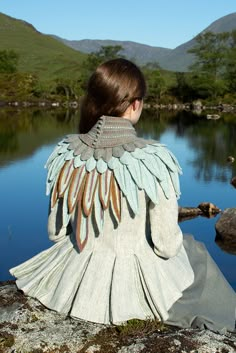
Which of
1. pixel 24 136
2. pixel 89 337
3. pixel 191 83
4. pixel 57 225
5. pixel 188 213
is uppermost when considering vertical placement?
pixel 191 83

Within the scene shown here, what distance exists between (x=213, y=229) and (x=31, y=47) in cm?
8171

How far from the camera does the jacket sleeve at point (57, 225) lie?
6.88 ft

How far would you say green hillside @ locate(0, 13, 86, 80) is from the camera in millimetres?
68688

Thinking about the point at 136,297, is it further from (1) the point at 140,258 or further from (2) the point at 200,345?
(2) the point at 200,345

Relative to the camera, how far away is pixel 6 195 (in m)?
10.4

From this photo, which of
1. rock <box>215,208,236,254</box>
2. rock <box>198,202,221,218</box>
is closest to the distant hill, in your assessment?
rock <box>198,202,221,218</box>

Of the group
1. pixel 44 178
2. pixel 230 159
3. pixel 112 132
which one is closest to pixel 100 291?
pixel 112 132

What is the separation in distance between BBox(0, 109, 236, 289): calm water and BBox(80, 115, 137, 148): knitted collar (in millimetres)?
4255

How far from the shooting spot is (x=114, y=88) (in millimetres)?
1884

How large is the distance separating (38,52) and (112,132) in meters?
83.7

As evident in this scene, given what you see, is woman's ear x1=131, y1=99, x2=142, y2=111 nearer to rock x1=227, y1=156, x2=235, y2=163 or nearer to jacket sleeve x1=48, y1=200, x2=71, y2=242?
jacket sleeve x1=48, y1=200, x2=71, y2=242

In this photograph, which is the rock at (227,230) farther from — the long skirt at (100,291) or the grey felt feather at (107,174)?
the grey felt feather at (107,174)

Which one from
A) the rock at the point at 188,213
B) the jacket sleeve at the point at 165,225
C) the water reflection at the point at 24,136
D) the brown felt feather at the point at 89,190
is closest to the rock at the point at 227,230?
the rock at the point at 188,213

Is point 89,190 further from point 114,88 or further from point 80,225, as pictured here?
point 114,88
